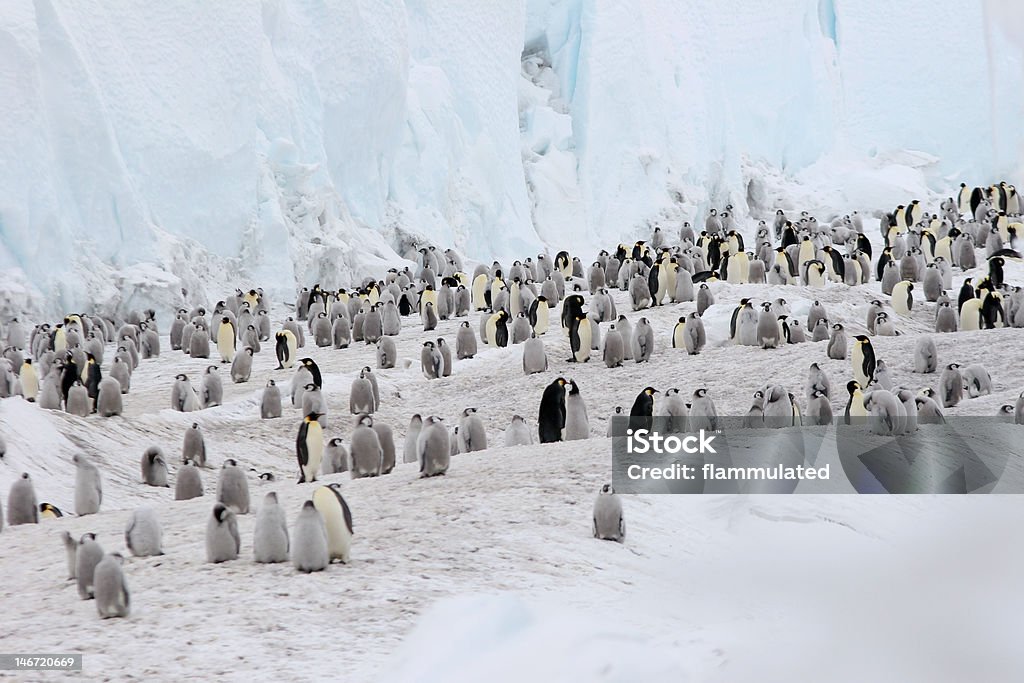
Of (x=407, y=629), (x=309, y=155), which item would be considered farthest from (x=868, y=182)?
(x=407, y=629)

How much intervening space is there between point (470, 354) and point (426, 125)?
31.5 feet

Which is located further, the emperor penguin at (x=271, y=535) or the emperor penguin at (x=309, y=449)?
the emperor penguin at (x=309, y=449)

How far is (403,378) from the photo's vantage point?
13211 millimetres

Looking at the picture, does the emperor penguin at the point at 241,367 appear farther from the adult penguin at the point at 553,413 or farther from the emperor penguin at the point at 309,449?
the emperor penguin at the point at 309,449

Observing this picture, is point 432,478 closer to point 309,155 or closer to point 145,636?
point 145,636

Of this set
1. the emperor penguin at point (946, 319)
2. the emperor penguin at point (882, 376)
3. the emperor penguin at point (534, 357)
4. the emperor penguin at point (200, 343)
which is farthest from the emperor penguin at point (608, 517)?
the emperor penguin at point (200, 343)

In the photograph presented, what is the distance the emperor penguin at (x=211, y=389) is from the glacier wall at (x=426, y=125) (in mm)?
4369

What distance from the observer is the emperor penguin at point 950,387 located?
32.3 feet

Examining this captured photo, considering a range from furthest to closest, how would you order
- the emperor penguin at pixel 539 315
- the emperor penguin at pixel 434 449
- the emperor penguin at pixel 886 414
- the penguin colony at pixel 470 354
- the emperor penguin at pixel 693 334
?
the emperor penguin at pixel 539 315
the emperor penguin at pixel 693 334
the emperor penguin at pixel 886 414
the emperor penguin at pixel 434 449
the penguin colony at pixel 470 354

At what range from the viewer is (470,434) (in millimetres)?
9562

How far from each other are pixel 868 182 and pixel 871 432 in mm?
21119

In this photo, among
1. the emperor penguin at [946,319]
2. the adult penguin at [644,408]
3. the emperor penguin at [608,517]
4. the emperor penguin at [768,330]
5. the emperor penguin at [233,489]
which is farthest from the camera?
the emperor penguin at [946,319]

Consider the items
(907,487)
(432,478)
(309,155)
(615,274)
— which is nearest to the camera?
(907,487)

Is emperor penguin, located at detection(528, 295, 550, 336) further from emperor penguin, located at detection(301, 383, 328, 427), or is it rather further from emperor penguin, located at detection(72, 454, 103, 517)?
emperor penguin, located at detection(72, 454, 103, 517)
